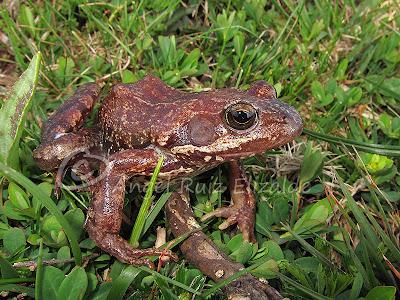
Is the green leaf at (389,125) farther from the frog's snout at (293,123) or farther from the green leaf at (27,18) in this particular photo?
the green leaf at (27,18)

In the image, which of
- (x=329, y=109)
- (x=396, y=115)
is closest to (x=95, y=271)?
(x=329, y=109)

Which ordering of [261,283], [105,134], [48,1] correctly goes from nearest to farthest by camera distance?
[261,283] < [105,134] < [48,1]

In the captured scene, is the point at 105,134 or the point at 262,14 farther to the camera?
the point at 262,14

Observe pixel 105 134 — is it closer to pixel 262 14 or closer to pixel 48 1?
pixel 48 1

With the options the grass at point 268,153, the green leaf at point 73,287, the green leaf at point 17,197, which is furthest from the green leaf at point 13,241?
the green leaf at point 73,287

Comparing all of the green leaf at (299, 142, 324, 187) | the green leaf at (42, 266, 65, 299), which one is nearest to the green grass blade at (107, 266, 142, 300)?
the green leaf at (42, 266, 65, 299)

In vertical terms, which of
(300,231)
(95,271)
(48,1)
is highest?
(48,1)

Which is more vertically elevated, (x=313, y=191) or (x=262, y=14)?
(x=262, y=14)

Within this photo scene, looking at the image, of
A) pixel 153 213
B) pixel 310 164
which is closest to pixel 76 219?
pixel 153 213

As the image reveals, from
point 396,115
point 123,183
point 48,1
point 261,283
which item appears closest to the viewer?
point 261,283
